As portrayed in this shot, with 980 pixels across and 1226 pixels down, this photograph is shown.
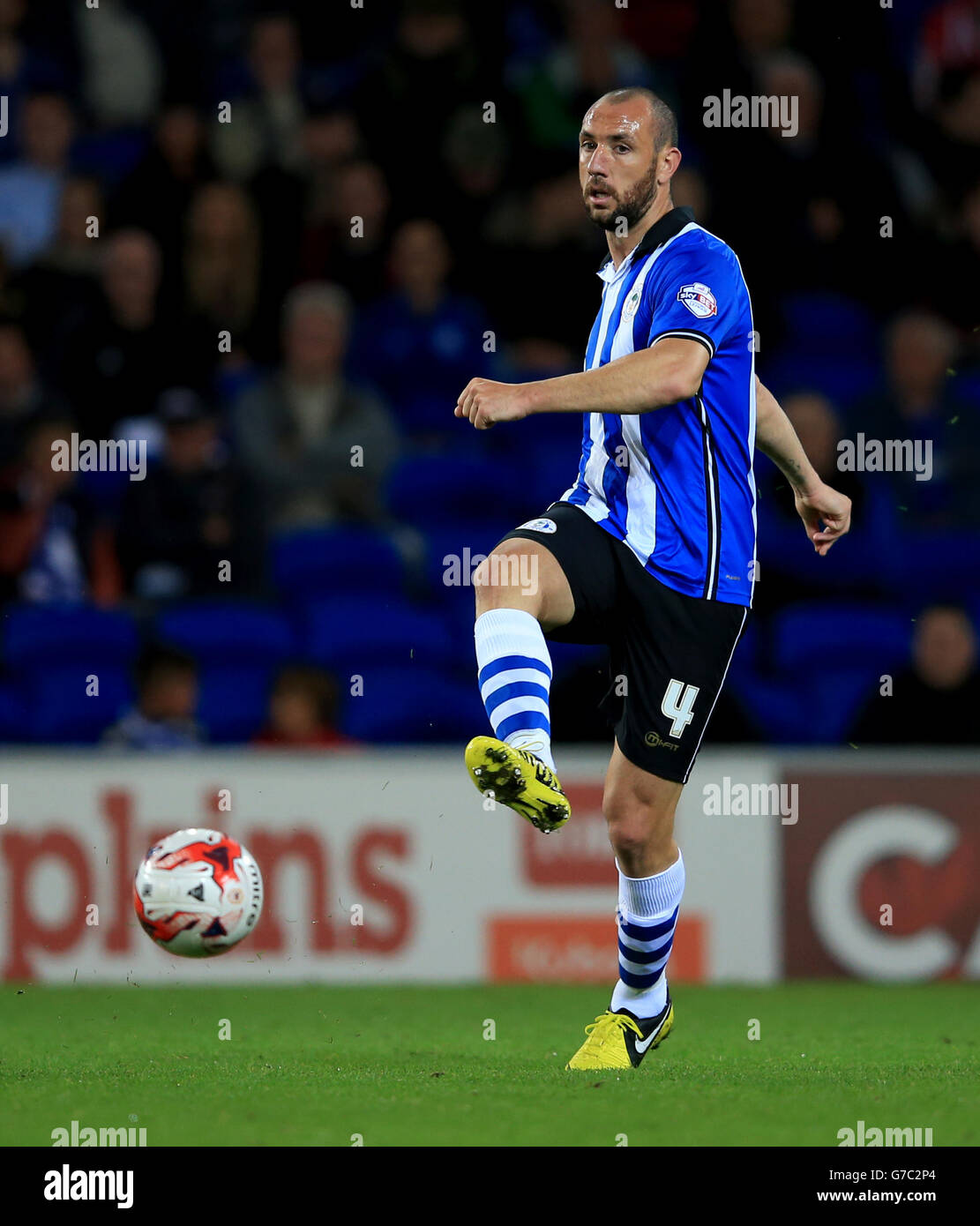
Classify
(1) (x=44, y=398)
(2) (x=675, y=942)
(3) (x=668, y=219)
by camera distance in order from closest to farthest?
(3) (x=668, y=219) < (2) (x=675, y=942) < (1) (x=44, y=398)

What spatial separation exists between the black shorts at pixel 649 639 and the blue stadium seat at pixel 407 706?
4474 millimetres

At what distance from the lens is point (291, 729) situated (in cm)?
970

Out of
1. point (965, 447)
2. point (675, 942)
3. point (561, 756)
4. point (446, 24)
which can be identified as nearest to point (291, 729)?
point (561, 756)

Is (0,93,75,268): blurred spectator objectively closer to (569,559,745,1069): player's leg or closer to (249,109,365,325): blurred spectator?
(249,109,365,325): blurred spectator

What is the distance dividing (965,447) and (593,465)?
6.01 m

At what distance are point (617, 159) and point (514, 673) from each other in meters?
1.45

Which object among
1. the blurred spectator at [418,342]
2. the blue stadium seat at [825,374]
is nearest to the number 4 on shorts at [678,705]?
the blue stadium seat at [825,374]

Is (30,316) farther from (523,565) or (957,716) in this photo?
(523,565)

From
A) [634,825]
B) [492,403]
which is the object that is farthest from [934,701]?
[492,403]

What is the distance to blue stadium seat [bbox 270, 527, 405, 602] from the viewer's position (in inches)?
416

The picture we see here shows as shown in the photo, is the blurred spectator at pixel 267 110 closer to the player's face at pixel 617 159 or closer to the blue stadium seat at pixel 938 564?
the blue stadium seat at pixel 938 564

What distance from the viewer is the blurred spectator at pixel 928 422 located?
1112 cm

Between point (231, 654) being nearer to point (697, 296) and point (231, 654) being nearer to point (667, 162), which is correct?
point (667, 162)

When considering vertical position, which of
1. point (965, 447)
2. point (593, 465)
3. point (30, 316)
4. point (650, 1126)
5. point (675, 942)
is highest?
point (30, 316)
